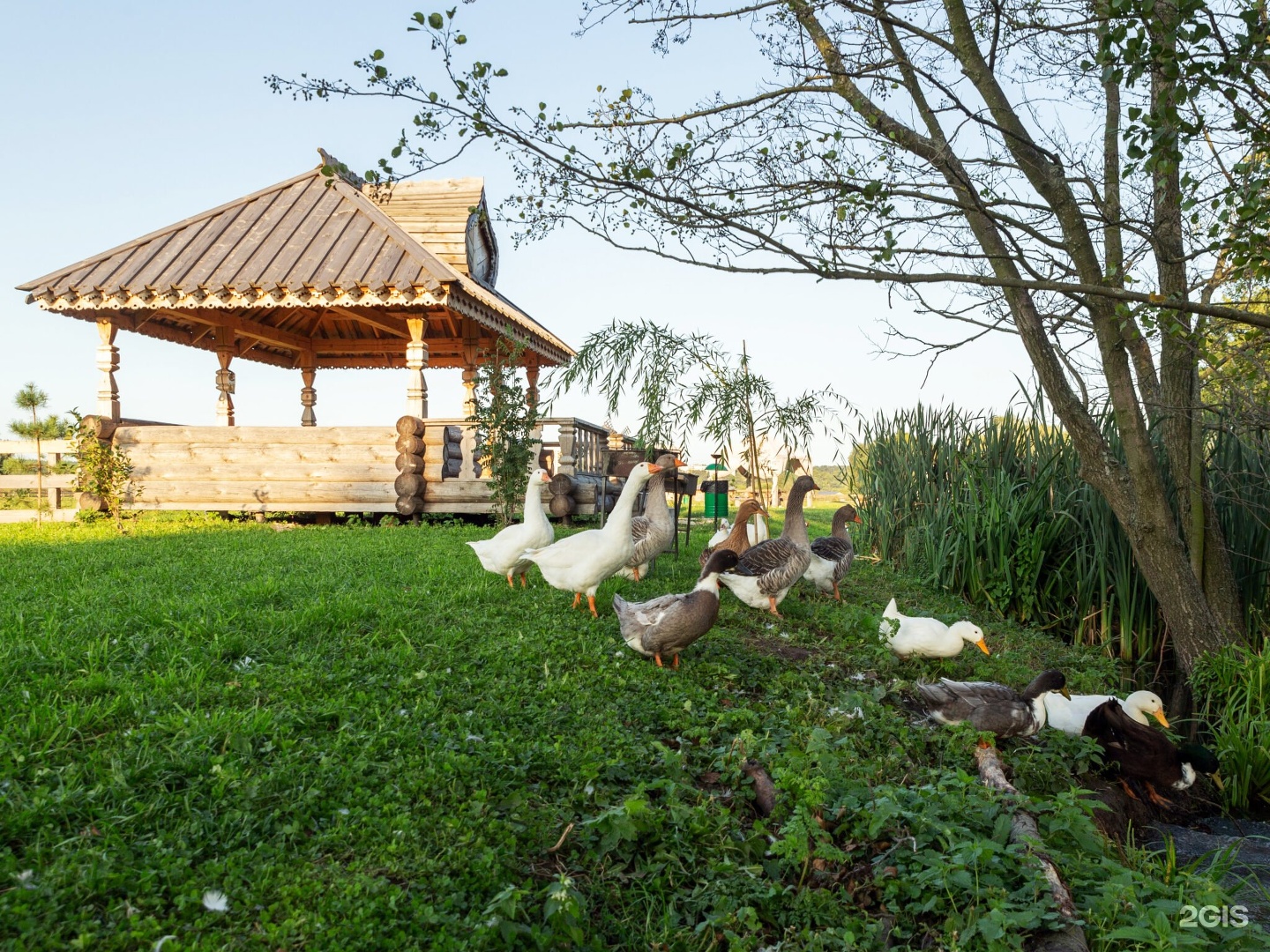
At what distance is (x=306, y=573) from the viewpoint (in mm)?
8000

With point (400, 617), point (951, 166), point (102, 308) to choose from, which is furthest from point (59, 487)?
point (951, 166)

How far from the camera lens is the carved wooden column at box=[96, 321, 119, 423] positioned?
1480cm

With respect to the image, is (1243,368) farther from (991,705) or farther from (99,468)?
(99,468)

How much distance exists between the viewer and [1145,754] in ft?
17.3

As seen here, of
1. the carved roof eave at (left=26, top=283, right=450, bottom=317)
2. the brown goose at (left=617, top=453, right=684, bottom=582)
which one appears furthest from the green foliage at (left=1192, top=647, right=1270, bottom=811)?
the carved roof eave at (left=26, top=283, right=450, bottom=317)

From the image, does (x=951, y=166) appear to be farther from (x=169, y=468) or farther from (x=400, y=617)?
(x=169, y=468)

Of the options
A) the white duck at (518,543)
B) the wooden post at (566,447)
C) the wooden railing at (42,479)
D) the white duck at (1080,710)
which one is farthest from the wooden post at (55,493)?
the white duck at (1080,710)

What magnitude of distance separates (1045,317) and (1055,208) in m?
1.05

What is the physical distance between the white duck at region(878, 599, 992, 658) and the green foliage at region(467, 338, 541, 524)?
672cm

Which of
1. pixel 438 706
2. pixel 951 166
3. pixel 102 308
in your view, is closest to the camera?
pixel 438 706

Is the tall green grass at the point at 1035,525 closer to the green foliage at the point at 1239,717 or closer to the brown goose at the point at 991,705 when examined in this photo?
the green foliage at the point at 1239,717

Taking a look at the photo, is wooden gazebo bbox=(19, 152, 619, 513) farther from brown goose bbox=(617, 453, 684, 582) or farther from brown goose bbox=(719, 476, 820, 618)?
brown goose bbox=(719, 476, 820, 618)

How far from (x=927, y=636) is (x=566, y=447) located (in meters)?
9.28

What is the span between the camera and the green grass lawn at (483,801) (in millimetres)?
2797
